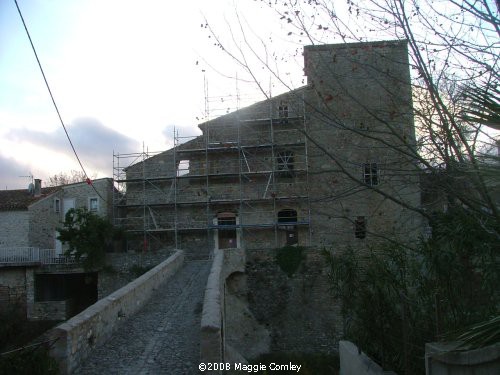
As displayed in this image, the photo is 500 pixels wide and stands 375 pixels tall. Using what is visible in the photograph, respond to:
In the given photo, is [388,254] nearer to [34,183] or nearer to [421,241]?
[421,241]

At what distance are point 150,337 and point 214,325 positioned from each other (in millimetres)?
2578

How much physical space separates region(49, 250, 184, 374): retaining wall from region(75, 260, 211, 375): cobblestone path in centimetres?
15

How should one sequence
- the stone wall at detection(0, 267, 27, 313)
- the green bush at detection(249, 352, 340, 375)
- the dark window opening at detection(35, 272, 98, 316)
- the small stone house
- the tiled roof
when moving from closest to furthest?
the green bush at detection(249, 352, 340, 375) < the stone wall at detection(0, 267, 27, 313) < the dark window opening at detection(35, 272, 98, 316) < the small stone house < the tiled roof

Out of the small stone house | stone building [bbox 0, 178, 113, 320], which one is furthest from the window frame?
the small stone house

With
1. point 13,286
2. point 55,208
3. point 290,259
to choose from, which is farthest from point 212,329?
point 55,208

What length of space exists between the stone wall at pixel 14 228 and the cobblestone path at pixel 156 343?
1597cm

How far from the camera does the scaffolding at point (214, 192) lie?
24.8 m

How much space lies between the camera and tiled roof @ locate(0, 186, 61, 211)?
25.3 m

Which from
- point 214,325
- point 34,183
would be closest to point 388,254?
point 214,325

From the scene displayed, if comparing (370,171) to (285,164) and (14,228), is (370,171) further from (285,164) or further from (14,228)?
(14,228)

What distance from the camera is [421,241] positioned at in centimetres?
637

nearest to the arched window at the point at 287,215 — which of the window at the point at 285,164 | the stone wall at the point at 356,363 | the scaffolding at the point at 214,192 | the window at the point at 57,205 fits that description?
the scaffolding at the point at 214,192

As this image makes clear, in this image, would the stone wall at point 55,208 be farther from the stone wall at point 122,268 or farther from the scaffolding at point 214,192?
the stone wall at point 122,268

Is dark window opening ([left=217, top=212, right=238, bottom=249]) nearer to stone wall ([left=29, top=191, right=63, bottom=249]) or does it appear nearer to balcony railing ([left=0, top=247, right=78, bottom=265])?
balcony railing ([left=0, top=247, right=78, bottom=265])
